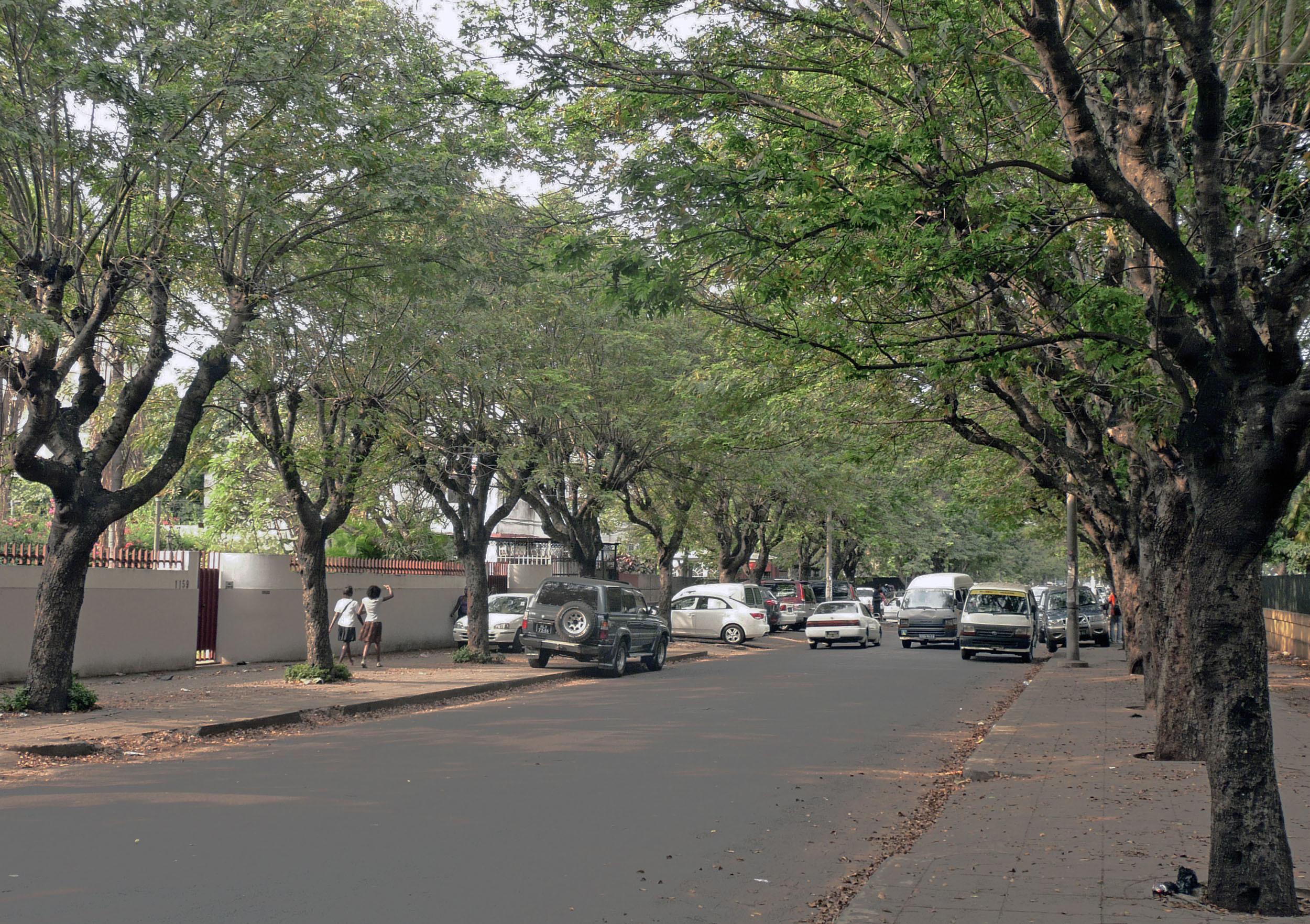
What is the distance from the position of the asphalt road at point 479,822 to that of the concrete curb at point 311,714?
0.77 m

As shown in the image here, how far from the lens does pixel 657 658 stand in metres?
24.7

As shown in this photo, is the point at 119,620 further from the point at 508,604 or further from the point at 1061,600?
the point at 1061,600

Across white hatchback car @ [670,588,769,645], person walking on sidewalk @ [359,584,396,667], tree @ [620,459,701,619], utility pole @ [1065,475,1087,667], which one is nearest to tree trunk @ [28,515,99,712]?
person walking on sidewalk @ [359,584,396,667]

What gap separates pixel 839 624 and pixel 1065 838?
26439mm

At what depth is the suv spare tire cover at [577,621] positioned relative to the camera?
21.6 m

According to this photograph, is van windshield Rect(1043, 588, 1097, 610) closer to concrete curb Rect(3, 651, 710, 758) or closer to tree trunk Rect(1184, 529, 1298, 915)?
concrete curb Rect(3, 651, 710, 758)

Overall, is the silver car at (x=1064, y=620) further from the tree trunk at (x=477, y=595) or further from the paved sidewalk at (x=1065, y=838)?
the paved sidewalk at (x=1065, y=838)

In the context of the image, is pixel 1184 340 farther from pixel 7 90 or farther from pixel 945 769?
pixel 7 90

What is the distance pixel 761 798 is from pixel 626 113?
20.3ft

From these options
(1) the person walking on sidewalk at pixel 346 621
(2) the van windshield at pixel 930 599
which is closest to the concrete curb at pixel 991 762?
(1) the person walking on sidewalk at pixel 346 621

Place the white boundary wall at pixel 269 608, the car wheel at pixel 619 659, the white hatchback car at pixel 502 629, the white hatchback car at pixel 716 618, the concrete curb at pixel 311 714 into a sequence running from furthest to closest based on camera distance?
the white hatchback car at pixel 716 618
the white hatchback car at pixel 502 629
the car wheel at pixel 619 659
the white boundary wall at pixel 269 608
the concrete curb at pixel 311 714

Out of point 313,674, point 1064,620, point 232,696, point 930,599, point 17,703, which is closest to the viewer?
point 17,703

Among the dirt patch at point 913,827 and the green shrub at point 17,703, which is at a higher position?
the green shrub at point 17,703

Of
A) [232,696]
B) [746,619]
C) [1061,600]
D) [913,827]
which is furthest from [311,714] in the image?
[1061,600]
